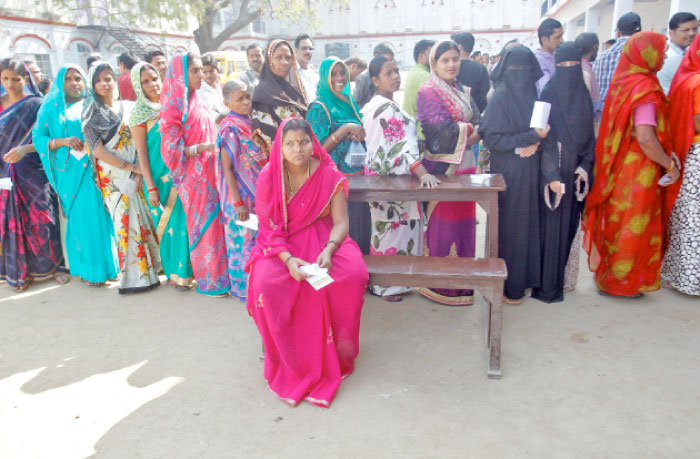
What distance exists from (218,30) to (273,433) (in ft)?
106

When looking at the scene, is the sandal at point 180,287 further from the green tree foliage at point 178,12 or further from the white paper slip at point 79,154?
the green tree foliage at point 178,12

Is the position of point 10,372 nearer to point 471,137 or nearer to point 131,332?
point 131,332

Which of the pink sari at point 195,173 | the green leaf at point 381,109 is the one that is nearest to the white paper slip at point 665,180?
the green leaf at point 381,109

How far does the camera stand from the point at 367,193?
3.13m

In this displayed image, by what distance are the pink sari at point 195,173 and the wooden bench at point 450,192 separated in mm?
1293

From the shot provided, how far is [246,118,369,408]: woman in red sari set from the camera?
2637mm

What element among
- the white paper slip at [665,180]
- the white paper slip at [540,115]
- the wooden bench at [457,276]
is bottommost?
the wooden bench at [457,276]

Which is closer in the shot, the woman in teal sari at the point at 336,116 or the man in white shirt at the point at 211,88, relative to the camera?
the woman in teal sari at the point at 336,116

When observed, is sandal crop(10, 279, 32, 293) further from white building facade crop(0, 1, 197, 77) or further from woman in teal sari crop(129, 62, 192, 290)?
white building facade crop(0, 1, 197, 77)

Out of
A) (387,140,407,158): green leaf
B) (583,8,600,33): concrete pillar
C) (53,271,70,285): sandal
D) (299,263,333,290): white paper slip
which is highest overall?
(583,8,600,33): concrete pillar

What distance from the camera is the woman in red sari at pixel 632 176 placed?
10.4ft

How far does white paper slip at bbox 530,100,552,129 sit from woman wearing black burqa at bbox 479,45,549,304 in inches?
5.7

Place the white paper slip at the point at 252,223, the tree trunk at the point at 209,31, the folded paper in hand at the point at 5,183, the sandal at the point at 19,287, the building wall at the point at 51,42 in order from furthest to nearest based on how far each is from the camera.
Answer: the tree trunk at the point at 209,31 → the building wall at the point at 51,42 → the sandal at the point at 19,287 → the folded paper in hand at the point at 5,183 → the white paper slip at the point at 252,223

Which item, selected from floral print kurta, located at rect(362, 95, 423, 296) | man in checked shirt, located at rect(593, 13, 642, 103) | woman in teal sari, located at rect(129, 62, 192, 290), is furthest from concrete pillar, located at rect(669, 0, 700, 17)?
woman in teal sari, located at rect(129, 62, 192, 290)
